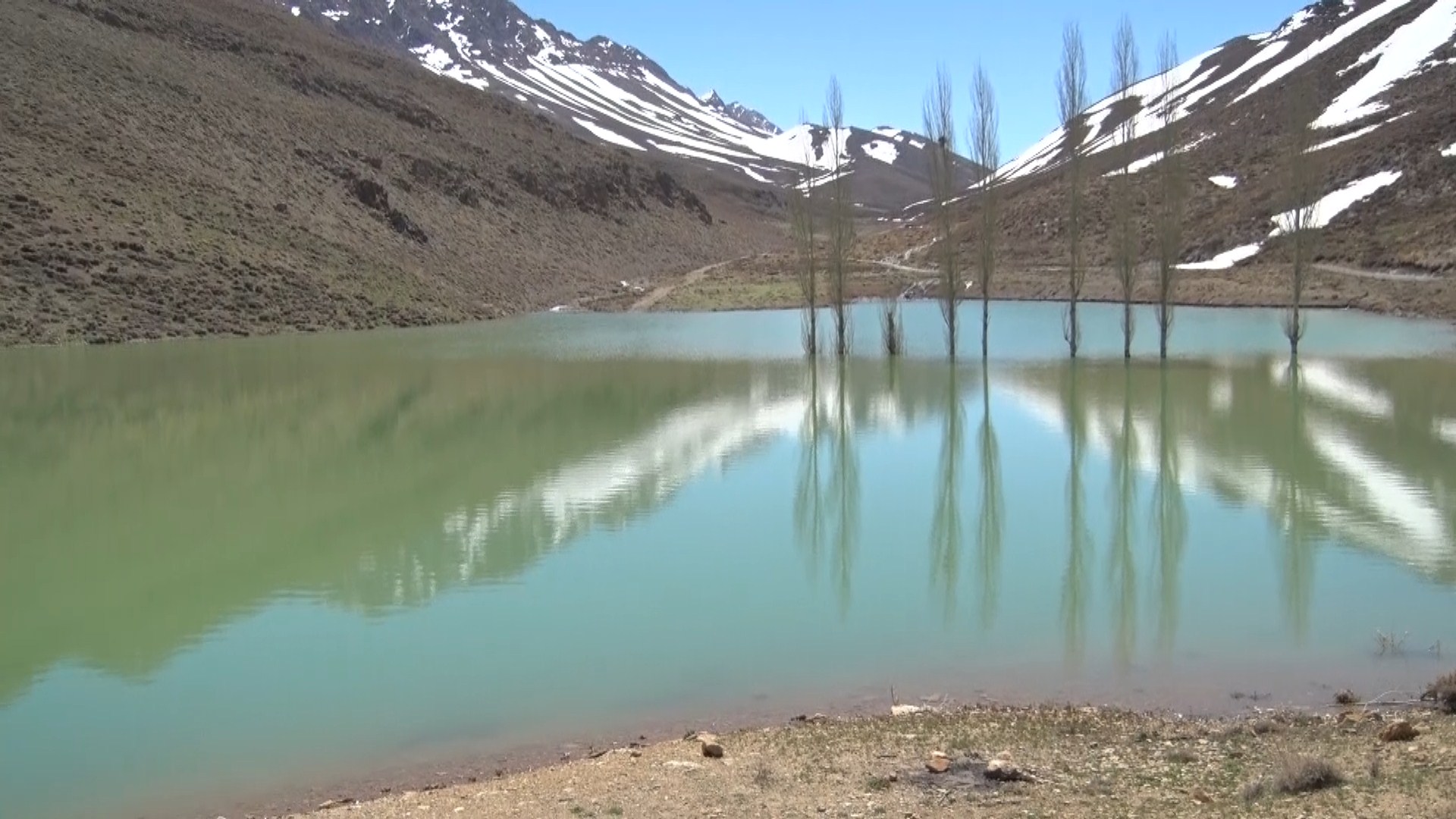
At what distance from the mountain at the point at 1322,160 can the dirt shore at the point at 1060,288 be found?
289 millimetres

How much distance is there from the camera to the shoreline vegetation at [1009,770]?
6223mm

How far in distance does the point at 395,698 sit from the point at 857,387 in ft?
79.8

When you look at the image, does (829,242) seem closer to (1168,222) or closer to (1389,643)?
(1168,222)

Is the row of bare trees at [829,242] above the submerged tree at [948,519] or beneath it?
above

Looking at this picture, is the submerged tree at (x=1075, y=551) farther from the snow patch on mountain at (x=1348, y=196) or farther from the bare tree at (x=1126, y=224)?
the snow patch on mountain at (x=1348, y=196)

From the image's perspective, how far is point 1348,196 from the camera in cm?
6456

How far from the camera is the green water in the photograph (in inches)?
378

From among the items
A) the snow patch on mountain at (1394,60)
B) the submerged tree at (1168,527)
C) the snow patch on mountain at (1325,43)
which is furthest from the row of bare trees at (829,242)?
the snow patch on mountain at (1325,43)

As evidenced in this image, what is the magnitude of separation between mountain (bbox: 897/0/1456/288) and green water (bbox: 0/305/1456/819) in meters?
19.1

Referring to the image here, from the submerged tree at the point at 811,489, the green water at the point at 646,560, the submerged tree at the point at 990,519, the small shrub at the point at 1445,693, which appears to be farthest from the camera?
the submerged tree at the point at 811,489

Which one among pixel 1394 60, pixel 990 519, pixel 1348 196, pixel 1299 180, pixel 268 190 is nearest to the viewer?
pixel 990 519

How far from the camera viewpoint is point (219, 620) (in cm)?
1245

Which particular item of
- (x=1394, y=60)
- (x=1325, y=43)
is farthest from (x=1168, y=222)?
(x=1325, y=43)

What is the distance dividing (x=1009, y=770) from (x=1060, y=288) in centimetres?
5996
